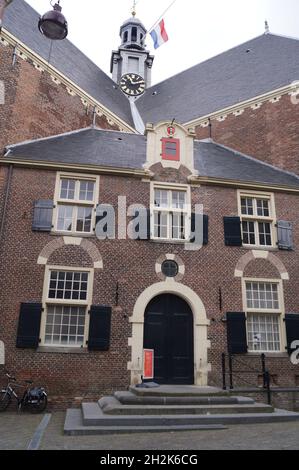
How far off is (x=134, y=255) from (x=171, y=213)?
1.87 m

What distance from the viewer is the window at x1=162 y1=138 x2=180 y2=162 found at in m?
12.1

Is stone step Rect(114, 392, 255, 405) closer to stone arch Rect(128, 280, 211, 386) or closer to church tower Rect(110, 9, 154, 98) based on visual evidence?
stone arch Rect(128, 280, 211, 386)

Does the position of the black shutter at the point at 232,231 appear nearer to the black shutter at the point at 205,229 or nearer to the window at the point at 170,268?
the black shutter at the point at 205,229

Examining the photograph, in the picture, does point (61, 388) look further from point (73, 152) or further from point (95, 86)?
point (95, 86)

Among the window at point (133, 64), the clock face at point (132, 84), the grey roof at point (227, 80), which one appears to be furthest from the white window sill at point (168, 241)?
the window at point (133, 64)

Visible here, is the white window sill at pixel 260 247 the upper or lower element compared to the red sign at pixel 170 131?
lower

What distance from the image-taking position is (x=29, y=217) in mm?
10633

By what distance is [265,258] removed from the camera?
37.2 feet

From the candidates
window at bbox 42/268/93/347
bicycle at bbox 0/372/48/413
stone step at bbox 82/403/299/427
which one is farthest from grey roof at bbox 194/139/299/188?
bicycle at bbox 0/372/48/413

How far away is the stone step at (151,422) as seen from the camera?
20.3ft

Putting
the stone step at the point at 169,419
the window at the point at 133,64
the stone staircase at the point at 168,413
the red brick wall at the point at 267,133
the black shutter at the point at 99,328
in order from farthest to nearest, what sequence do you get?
the window at the point at 133,64
the red brick wall at the point at 267,133
the black shutter at the point at 99,328
the stone step at the point at 169,419
the stone staircase at the point at 168,413

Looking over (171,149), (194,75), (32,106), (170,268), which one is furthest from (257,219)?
(194,75)

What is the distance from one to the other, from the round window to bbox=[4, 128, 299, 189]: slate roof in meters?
3.20

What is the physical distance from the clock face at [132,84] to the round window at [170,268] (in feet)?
68.7
